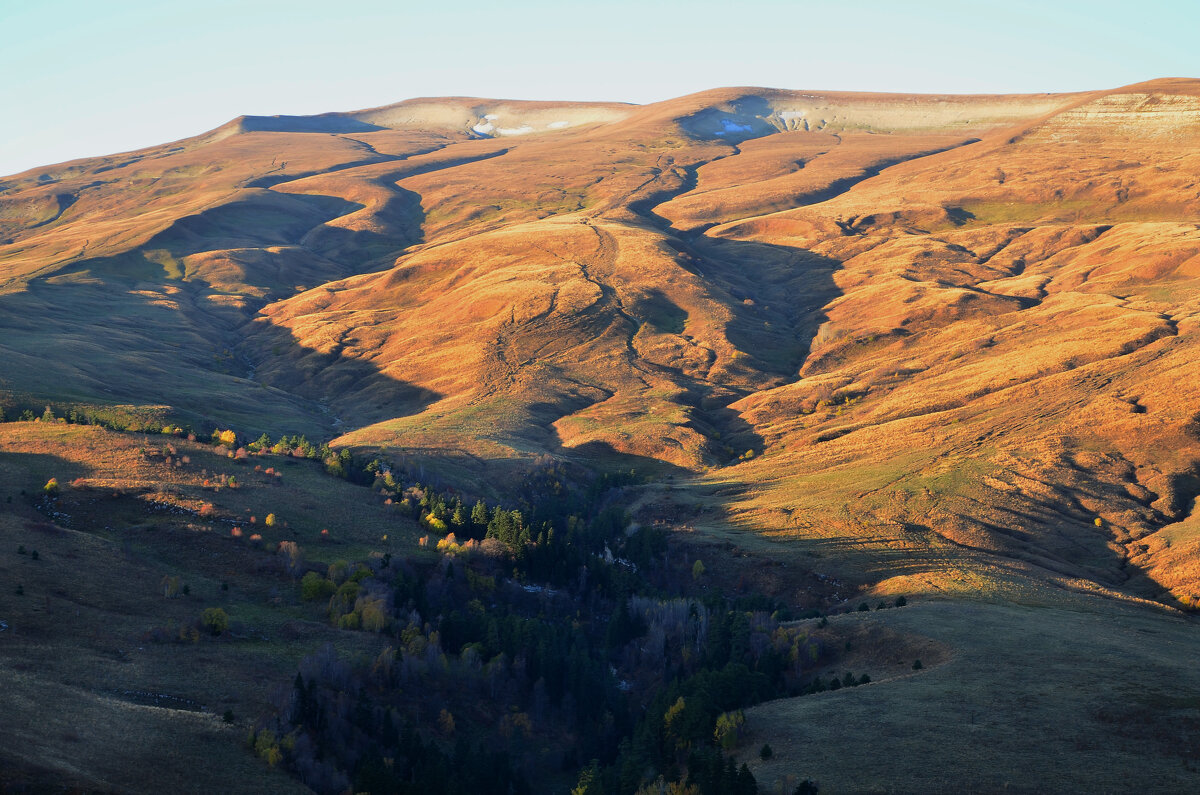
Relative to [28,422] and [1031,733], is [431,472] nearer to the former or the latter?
[28,422]

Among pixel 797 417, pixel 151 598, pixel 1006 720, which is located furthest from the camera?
pixel 797 417

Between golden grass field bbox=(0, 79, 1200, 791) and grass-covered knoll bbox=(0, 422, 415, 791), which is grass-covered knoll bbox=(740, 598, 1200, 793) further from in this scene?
grass-covered knoll bbox=(0, 422, 415, 791)

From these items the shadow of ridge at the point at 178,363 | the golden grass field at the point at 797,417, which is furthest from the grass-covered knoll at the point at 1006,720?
the shadow of ridge at the point at 178,363

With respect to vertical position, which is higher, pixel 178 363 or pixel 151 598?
pixel 178 363

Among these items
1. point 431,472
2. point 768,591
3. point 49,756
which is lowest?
point 768,591

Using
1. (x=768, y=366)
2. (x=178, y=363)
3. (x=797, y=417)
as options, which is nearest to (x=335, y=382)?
(x=178, y=363)

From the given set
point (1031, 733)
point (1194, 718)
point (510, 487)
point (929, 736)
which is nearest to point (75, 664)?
point (929, 736)

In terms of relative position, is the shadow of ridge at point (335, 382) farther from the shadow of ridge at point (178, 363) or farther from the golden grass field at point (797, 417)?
the golden grass field at point (797, 417)

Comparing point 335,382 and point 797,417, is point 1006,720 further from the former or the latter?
point 335,382

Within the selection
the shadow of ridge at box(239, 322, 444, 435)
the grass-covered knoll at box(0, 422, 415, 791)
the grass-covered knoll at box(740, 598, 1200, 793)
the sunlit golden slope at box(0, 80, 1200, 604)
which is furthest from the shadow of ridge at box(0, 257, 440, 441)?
the grass-covered knoll at box(740, 598, 1200, 793)
